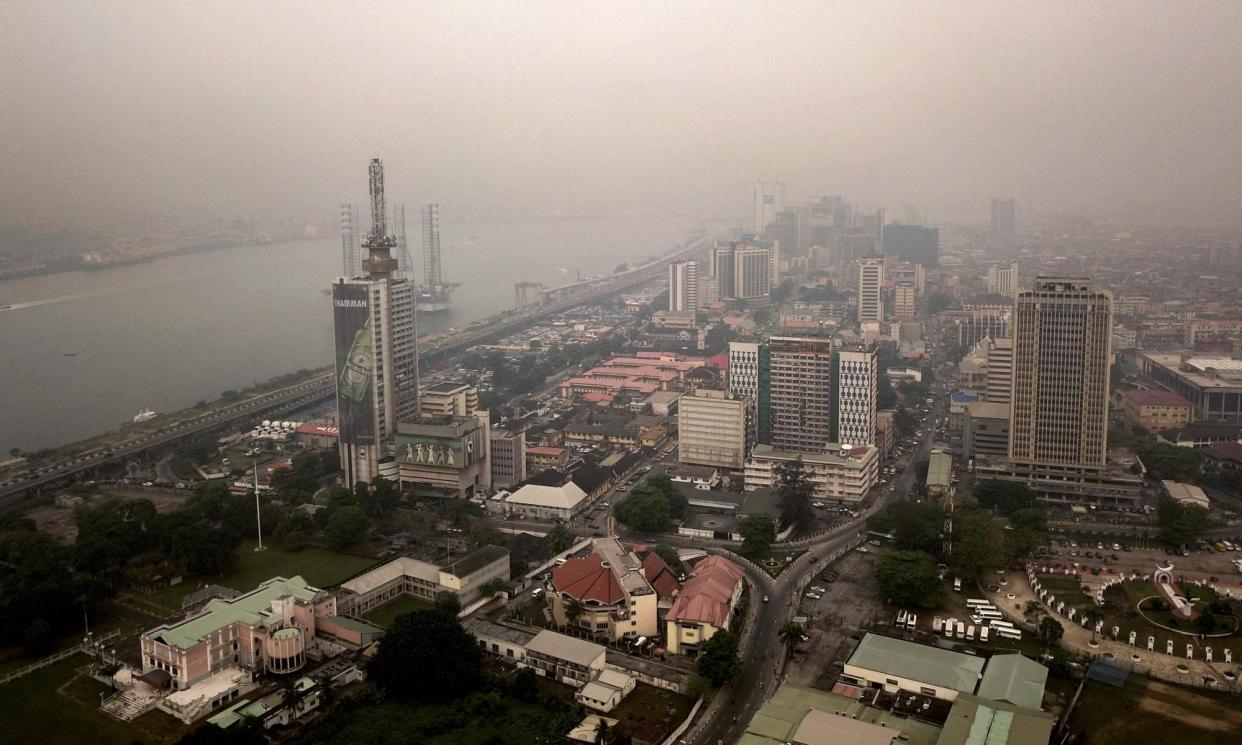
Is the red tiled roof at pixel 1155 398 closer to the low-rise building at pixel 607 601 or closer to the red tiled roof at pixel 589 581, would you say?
the low-rise building at pixel 607 601

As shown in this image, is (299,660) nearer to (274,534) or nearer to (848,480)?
(274,534)

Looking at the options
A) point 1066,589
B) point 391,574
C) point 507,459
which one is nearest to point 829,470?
point 1066,589

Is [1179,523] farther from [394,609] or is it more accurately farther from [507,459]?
[394,609]

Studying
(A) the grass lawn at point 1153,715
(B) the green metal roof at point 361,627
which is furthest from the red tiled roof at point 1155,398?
(B) the green metal roof at point 361,627

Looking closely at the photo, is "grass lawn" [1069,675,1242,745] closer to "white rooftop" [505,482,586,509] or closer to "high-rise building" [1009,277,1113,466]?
"high-rise building" [1009,277,1113,466]

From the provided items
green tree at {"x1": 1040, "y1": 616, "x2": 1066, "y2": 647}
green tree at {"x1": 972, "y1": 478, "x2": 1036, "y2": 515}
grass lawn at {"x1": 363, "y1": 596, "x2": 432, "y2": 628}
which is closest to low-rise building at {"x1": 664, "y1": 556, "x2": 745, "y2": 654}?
grass lawn at {"x1": 363, "y1": 596, "x2": 432, "y2": 628}

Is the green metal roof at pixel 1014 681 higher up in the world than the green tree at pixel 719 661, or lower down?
lower down
